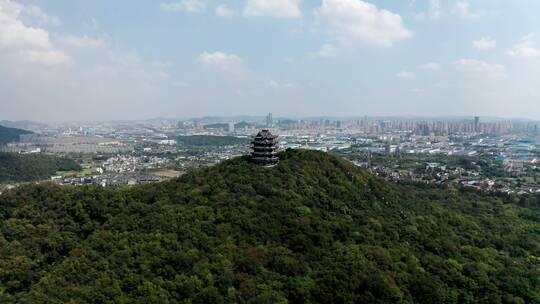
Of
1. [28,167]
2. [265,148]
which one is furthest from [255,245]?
[28,167]

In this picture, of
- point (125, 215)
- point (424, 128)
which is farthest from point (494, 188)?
point (424, 128)

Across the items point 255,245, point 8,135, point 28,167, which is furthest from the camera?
point 8,135

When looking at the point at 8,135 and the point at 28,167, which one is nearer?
the point at 28,167

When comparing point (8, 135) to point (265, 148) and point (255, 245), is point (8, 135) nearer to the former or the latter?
point (265, 148)

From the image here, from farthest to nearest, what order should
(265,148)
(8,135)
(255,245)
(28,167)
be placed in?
1. (8,135)
2. (28,167)
3. (265,148)
4. (255,245)

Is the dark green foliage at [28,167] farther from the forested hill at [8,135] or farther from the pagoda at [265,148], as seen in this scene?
the forested hill at [8,135]

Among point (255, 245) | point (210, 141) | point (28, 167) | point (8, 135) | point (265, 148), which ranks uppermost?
point (265, 148)
